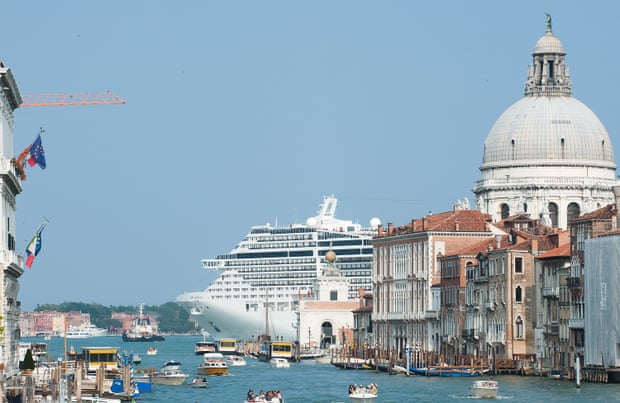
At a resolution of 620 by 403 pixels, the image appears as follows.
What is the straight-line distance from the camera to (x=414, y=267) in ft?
373

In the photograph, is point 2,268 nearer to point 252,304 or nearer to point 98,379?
point 98,379

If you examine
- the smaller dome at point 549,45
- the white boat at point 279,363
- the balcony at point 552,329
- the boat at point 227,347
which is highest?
the smaller dome at point 549,45

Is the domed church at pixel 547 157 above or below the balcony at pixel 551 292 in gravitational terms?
above

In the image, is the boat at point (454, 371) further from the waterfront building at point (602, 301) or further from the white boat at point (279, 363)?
the white boat at point (279, 363)

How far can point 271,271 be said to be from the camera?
163 m

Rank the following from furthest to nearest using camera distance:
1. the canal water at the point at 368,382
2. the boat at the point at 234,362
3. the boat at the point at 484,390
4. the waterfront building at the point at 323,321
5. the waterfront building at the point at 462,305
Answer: the waterfront building at the point at 323,321 → the boat at the point at 234,362 → the waterfront building at the point at 462,305 → the canal water at the point at 368,382 → the boat at the point at 484,390

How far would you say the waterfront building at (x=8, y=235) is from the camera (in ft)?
195

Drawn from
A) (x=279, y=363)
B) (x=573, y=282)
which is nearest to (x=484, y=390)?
(x=573, y=282)

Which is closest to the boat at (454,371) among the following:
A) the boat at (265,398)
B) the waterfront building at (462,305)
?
the waterfront building at (462,305)

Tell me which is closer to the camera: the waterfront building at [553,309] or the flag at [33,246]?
the flag at [33,246]

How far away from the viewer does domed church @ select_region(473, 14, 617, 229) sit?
124750mm

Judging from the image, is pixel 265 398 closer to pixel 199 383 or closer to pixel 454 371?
pixel 199 383

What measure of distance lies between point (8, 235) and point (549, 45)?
70386 mm

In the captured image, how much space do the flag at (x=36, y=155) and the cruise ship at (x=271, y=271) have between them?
92.5 metres
